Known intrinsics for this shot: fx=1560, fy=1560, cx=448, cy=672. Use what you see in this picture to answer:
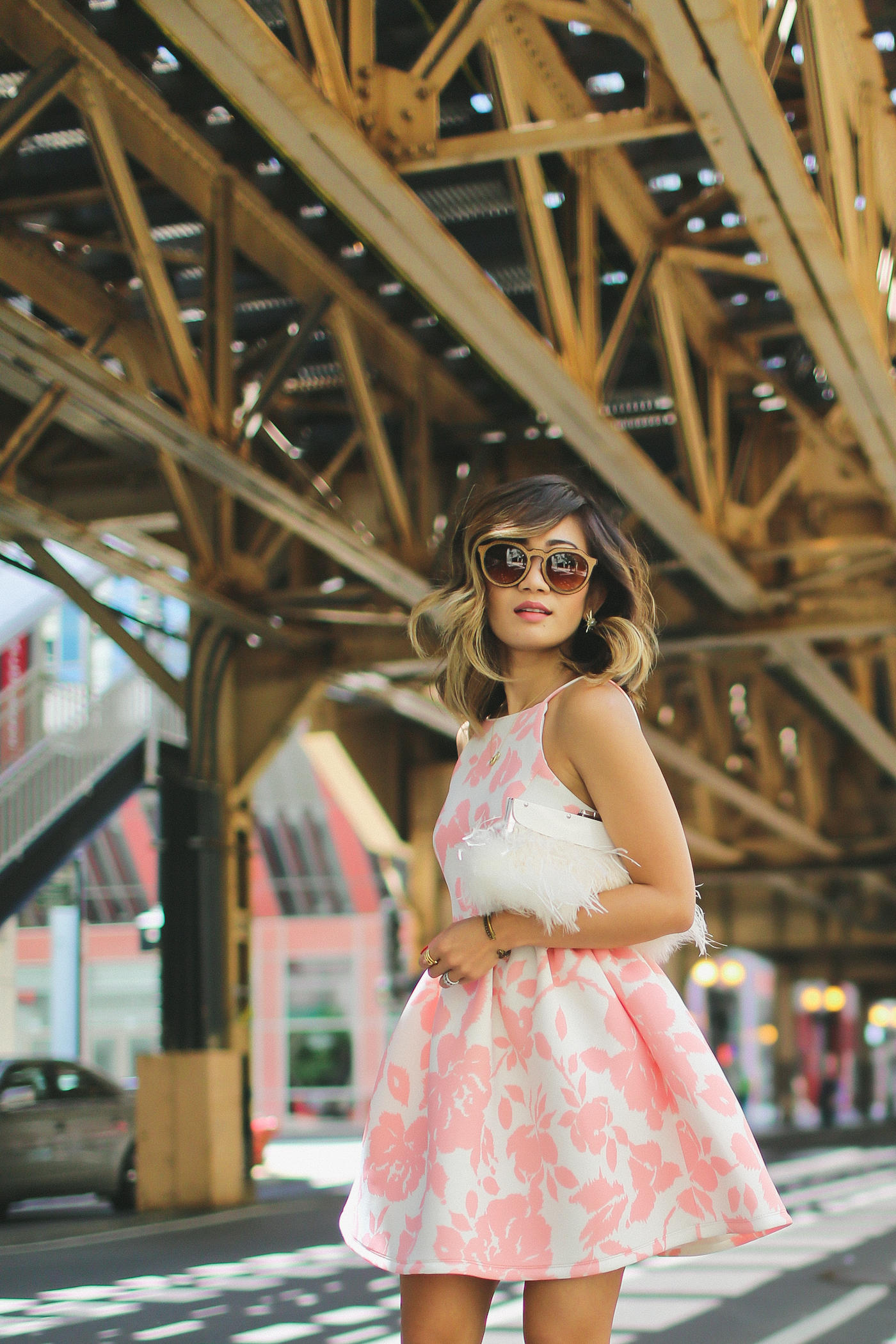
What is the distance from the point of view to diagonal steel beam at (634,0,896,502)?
5.46 metres

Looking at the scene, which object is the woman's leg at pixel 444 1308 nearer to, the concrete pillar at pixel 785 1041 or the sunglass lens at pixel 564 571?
the sunglass lens at pixel 564 571

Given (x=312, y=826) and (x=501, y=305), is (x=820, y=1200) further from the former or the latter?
(x=312, y=826)

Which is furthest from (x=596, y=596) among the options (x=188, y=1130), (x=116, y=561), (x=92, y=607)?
(x=188, y=1130)

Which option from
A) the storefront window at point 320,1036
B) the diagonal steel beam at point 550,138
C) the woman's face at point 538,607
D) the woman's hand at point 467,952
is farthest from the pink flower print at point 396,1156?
the storefront window at point 320,1036

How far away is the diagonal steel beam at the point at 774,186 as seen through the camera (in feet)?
17.9

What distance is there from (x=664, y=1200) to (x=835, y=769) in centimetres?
2142

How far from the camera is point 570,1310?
2.24 meters

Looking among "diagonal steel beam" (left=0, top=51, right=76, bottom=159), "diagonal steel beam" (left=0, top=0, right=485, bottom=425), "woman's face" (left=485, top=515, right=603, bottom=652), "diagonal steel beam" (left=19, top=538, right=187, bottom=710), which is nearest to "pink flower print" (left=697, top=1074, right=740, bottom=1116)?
"woman's face" (left=485, top=515, right=603, bottom=652)

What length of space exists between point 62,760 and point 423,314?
625 cm

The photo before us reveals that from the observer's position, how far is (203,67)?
5.92 meters

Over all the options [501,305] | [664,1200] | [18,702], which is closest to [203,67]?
[501,305]

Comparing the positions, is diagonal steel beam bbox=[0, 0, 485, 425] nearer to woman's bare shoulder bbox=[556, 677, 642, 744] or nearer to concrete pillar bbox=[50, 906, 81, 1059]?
woman's bare shoulder bbox=[556, 677, 642, 744]

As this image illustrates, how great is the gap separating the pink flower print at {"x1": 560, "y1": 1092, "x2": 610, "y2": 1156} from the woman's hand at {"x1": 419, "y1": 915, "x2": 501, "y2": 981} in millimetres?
245

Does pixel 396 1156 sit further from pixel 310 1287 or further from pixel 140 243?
pixel 140 243
